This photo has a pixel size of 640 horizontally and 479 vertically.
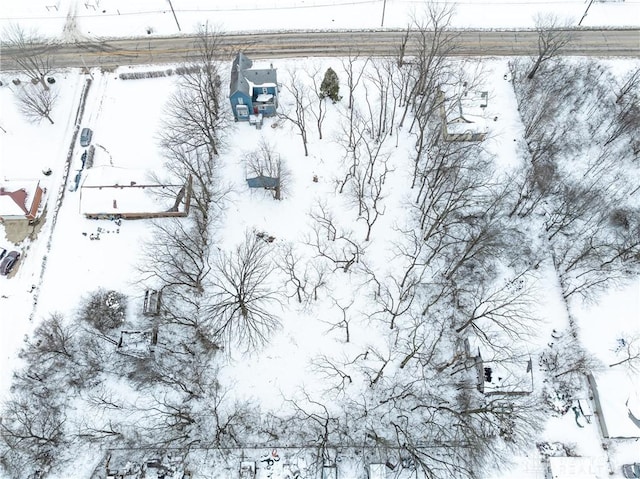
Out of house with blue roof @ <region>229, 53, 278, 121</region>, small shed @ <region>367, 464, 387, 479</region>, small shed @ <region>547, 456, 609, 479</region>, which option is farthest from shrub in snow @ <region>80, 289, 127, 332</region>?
small shed @ <region>547, 456, 609, 479</region>

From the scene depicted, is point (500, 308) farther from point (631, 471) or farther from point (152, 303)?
point (152, 303)

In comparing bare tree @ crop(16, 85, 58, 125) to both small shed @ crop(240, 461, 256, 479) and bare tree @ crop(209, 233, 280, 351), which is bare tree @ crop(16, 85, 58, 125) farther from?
small shed @ crop(240, 461, 256, 479)

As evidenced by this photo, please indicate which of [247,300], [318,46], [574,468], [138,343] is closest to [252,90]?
[318,46]

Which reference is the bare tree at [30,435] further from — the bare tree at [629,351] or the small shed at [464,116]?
the bare tree at [629,351]

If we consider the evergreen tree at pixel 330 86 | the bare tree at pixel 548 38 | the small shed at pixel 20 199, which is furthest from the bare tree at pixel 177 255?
the bare tree at pixel 548 38

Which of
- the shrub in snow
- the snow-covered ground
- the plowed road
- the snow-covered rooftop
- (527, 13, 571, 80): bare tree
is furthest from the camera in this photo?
the snow-covered ground

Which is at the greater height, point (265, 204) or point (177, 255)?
point (265, 204)
